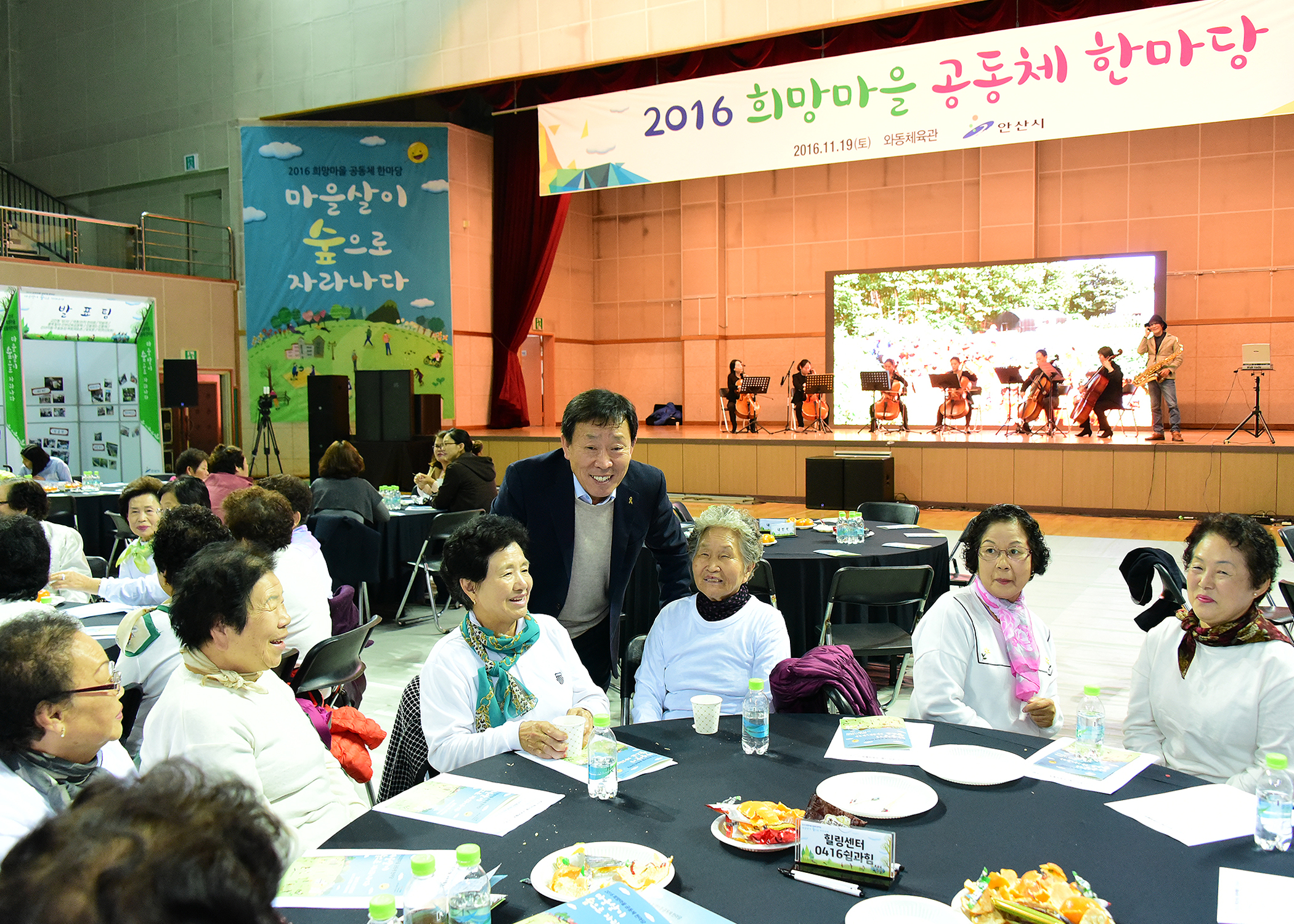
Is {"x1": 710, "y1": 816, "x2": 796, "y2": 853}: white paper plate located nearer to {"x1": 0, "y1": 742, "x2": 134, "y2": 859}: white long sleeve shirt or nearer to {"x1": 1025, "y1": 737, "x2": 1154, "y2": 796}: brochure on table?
{"x1": 1025, "y1": 737, "x2": 1154, "y2": 796}: brochure on table

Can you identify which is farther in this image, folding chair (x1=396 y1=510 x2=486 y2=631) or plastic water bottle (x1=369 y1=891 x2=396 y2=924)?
folding chair (x1=396 y1=510 x2=486 y2=631)

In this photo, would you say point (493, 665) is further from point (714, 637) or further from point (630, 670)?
point (630, 670)

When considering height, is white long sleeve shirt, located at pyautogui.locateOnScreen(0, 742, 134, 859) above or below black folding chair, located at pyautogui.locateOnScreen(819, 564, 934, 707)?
above

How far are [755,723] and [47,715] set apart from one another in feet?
4.41

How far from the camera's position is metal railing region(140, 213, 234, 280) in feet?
44.6

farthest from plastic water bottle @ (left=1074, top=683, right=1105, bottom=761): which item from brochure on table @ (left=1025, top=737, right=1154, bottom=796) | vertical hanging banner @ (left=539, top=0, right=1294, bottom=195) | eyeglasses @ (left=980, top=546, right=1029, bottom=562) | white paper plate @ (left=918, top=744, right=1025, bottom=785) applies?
vertical hanging banner @ (left=539, top=0, right=1294, bottom=195)

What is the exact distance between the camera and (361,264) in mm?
13250

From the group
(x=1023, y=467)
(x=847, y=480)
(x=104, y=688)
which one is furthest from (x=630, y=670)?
(x=1023, y=467)

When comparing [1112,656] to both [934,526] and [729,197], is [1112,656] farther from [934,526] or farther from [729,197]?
[729,197]

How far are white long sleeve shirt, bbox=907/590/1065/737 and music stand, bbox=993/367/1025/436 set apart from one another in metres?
9.78

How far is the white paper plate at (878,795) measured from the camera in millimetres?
Answer: 1675

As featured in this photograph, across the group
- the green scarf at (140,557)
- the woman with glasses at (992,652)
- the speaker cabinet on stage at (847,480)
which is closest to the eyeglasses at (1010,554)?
the woman with glasses at (992,652)

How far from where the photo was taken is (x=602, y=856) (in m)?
1.49

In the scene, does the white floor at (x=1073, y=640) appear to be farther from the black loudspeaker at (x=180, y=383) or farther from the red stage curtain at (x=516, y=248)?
the red stage curtain at (x=516, y=248)
